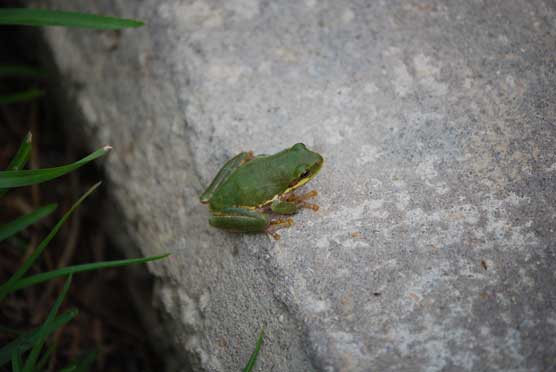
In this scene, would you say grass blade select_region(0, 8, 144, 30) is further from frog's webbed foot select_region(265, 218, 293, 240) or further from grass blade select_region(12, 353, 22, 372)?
grass blade select_region(12, 353, 22, 372)

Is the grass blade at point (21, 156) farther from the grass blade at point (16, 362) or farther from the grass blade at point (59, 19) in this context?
the grass blade at point (16, 362)

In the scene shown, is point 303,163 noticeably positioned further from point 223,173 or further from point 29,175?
point 29,175

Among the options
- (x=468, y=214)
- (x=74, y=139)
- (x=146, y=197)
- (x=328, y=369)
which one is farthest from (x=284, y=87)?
(x=74, y=139)

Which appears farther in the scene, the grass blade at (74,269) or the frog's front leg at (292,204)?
the frog's front leg at (292,204)

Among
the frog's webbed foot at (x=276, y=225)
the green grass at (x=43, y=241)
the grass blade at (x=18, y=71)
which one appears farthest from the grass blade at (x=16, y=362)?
the grass blade at (x=18, y=71)

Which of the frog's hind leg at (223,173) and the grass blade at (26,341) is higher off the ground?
the frog's hind leg at (223,173)

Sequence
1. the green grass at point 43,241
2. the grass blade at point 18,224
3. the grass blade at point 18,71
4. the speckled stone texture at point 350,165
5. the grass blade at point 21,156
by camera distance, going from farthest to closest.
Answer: the grass blade at point 18,71 < the grass blade at point 18,224 < the grass blade at point 21,156 < the green grass at point 43,241 < the speckled stone texture at point 350,165
